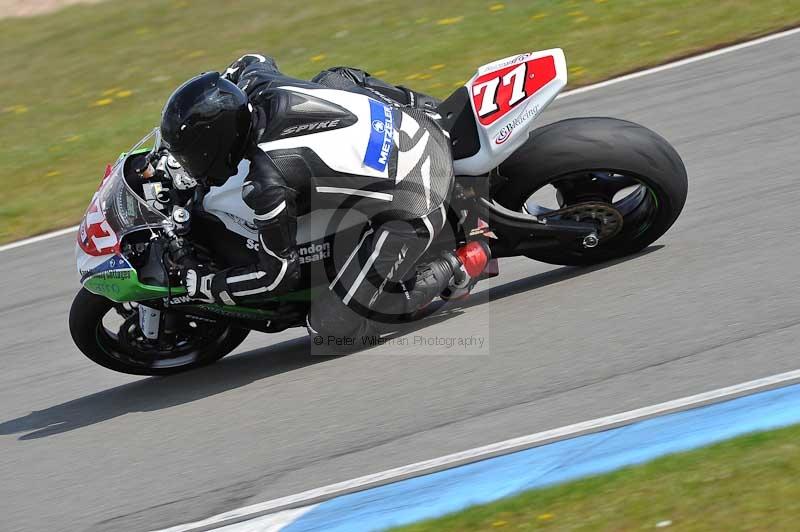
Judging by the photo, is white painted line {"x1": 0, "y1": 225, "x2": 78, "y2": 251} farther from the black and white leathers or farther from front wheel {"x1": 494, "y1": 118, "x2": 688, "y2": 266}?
front wheel {"x1": 494, "y1": 118, "x2": 688, "y2": 266}

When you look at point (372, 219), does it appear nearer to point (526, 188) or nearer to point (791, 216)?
point (526, 188)

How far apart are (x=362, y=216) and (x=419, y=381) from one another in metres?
0.83

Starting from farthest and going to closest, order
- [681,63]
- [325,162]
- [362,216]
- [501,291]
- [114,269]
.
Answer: [681,63] < [501,291] < [362,216] < [114,269] < [325,162]

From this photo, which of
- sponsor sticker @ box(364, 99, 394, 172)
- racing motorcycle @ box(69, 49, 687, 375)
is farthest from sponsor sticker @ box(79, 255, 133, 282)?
sponsor sticker @ box(364, 99, 394, 172)

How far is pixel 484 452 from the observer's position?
4.29 metres

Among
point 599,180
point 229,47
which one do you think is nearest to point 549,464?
point 599,180

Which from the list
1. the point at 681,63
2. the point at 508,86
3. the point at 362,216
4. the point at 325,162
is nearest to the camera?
the point at 325,162

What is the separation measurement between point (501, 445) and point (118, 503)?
1.61 m

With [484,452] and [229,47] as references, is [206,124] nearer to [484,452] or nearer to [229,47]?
[484,452]

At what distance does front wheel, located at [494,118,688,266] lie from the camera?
208 inches

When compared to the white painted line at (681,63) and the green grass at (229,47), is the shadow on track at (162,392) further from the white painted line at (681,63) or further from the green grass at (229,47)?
the white painted line at (681,63)

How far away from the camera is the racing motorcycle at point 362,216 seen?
16.8 feet

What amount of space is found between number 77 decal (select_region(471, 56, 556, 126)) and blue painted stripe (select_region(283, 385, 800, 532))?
1766 millimetres

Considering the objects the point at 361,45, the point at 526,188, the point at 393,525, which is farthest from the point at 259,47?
the point at 393,525
